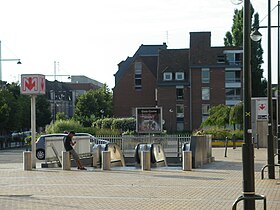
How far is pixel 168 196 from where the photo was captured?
15.2m

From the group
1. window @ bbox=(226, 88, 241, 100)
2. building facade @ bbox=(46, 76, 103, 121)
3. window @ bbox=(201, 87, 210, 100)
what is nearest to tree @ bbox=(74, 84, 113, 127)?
building facade @ bbox=(46, 76, 103, 121)

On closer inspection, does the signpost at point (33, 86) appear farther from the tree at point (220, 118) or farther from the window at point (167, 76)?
the window at point (167, 76)

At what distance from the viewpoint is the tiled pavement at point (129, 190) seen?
1372 cm

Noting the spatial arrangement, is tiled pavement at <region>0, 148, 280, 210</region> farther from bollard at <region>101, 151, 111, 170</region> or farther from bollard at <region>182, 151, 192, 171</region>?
bollard at <region>101, 151, 111, 170</region>

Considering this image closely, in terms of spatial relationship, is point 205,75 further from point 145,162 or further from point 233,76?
point 145,162

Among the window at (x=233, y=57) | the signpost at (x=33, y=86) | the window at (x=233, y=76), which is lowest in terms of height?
the signpost at (x=33, y=86)

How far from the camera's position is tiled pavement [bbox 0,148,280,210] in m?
13.7

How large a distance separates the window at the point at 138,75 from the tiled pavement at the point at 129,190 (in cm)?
6147

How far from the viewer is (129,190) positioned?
54.6 ft

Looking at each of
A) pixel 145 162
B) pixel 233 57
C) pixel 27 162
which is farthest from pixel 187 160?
pixel 233 57

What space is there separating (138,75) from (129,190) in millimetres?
68933

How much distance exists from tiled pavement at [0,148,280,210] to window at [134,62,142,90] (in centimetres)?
6147

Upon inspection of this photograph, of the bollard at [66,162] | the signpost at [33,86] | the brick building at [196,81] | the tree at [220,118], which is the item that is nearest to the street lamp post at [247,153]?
the bollard at [66,162]

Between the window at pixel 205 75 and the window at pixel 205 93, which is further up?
the window at pixel 205 75
